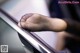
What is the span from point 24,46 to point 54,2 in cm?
34

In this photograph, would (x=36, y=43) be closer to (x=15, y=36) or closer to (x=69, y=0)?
(x=15, y=36)

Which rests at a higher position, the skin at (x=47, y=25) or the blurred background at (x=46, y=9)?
the blurred background at (x=46, y=9)

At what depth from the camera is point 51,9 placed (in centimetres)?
118

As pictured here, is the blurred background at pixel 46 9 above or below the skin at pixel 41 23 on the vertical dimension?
above

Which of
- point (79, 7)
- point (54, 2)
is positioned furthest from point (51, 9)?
point (79, 7)

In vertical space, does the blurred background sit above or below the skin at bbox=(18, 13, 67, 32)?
above

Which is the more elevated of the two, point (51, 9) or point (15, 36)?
point (51, 9)

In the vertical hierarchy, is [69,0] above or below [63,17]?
above

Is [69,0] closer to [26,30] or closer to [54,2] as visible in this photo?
[54,2]

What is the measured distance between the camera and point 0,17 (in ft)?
3.97

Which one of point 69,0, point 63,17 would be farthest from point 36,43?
point 69,0

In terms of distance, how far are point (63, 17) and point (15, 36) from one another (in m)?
0.33

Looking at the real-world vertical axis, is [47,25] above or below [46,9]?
below

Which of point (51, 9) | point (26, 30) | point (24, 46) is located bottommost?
point (24, 46)
